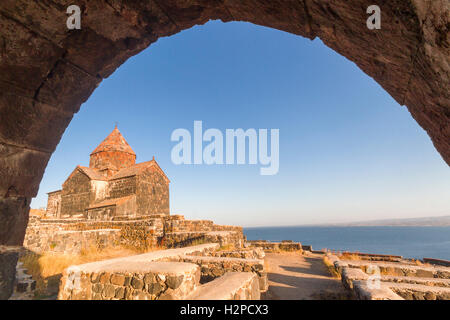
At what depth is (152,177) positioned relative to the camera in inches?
876

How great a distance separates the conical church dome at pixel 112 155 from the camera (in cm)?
2552

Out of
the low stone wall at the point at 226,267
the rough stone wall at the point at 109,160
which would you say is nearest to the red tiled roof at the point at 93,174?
the rough stone wall at the point at 109,160

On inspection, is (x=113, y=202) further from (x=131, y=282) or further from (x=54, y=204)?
(x=131, y=282)

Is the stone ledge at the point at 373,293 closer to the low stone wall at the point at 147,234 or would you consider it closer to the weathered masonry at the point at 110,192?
the low stone wall at the point at 147,234

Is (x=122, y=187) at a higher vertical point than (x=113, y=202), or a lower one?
higher

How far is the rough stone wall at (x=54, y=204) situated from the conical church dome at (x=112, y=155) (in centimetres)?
471

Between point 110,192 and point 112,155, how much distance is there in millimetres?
5649

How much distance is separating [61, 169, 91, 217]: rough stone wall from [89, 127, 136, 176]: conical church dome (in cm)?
244

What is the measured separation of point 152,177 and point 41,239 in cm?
1303

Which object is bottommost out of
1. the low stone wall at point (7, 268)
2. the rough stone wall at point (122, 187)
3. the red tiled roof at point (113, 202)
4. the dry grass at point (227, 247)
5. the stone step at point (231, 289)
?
the dry grass at point (227, 247)

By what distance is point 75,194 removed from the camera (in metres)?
22.8

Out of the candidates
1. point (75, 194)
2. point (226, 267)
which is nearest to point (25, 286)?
point (226, 267)

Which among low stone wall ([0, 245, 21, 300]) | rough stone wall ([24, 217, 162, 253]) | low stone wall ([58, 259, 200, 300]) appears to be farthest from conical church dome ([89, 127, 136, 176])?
low stone wall ([0, 245, 21, 300])
